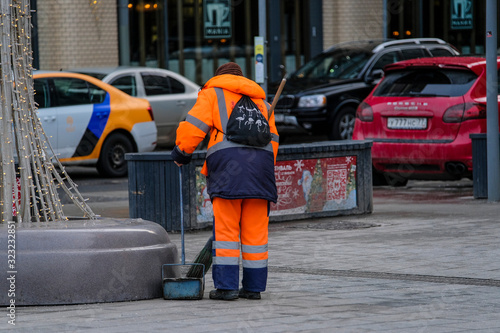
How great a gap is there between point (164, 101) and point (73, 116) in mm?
2685

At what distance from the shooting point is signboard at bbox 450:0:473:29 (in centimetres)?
2814

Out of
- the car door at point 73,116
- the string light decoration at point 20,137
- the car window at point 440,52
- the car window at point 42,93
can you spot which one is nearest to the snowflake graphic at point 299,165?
the string light decoration at point 20,137

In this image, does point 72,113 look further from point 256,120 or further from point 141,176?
point 256,120

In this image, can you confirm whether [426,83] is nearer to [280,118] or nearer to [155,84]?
[280,118]

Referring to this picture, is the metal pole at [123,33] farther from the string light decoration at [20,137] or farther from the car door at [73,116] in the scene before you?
the string light decoration at [20,137]

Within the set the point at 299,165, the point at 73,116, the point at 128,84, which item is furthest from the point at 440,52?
the point at 299,165

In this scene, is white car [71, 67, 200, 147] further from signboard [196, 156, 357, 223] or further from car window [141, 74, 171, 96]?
signboard [196, 156, 357, 223]

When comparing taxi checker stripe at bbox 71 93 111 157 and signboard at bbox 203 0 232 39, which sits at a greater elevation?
signboard at bbox 203 0 232 39

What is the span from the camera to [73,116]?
46.8 ft

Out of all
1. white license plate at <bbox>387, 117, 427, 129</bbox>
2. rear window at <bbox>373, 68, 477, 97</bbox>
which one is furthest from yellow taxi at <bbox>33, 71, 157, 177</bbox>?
white license plate at <bbox>387, 117, 427, 129</bbox>

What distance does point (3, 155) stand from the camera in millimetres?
6824

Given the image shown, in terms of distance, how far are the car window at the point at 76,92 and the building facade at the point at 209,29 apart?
3.71 meters

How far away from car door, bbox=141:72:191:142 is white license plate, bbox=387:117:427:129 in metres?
5.17

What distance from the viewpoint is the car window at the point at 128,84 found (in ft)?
54.1
